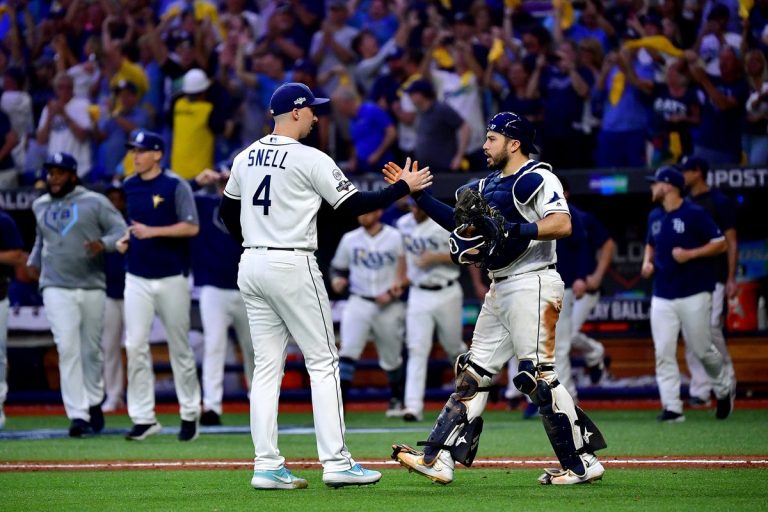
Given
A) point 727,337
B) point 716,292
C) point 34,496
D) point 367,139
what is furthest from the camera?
point 367,139

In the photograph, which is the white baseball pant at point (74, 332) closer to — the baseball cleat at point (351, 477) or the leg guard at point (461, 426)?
the baseball cleat at point (351, 477)

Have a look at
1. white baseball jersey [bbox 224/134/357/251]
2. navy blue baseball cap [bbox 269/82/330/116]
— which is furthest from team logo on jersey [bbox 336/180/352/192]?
navy blue baseball cap [bbox 269/82/330/116]

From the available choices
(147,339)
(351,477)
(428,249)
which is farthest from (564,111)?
(351,477)

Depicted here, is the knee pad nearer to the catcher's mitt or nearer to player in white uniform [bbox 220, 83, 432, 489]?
the catcher's mitt

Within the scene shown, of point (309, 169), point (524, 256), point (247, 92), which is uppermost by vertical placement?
point (247, 92)

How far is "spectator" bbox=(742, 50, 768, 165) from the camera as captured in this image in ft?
45.2

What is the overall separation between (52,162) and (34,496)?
508 centimetres

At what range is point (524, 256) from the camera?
7293 mm

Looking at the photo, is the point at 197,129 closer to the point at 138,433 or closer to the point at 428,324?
the point at 428,324

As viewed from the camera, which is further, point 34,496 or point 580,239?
point 580,239

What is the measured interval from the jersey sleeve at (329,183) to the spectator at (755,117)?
7.90 metres

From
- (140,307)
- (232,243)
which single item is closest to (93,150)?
(232,243)

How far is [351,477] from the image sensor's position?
7.09 m

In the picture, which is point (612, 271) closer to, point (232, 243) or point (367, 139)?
point (367, 139)
